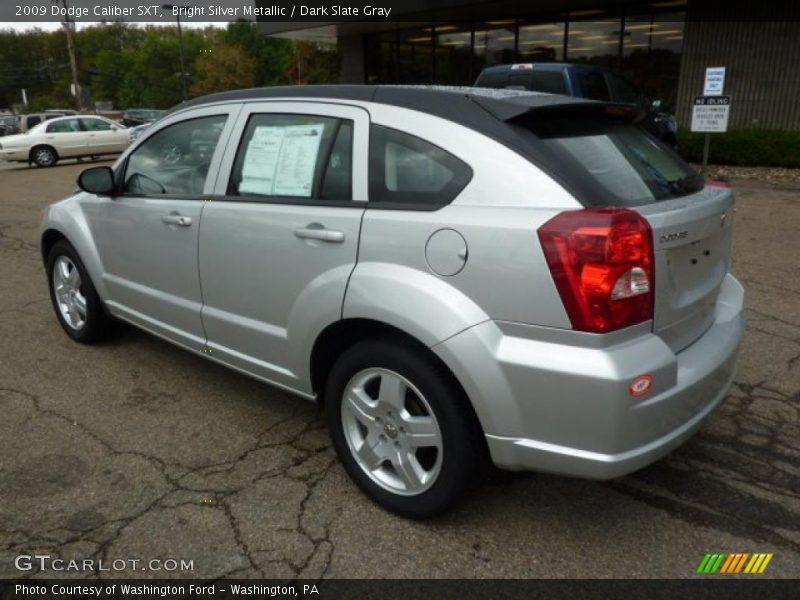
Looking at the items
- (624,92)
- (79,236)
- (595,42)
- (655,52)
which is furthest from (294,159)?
(595,42)

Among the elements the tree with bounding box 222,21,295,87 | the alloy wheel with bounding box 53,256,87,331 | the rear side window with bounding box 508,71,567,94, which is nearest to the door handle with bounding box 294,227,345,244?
the alloy wheel with bounding box 53,256,87,331

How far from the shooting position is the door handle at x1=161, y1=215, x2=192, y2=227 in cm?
330

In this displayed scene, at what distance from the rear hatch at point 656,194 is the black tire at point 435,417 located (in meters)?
0.75

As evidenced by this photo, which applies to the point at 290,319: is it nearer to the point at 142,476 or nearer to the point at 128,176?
the point at 142,476

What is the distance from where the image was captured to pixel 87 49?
104 meters

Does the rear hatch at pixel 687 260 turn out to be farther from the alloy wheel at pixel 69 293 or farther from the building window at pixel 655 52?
the building window at pixel 655 52

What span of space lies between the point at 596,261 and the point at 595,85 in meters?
9.75

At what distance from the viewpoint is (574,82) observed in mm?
10391

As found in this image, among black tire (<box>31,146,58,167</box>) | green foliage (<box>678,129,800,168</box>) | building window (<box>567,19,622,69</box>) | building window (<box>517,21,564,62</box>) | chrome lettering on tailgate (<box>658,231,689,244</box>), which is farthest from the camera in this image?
black tire (<box>31,146,58,167</box>)

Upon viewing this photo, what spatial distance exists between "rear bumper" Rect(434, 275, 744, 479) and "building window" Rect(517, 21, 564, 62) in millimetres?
17663

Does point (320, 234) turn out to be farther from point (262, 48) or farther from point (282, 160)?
point (262, 48)

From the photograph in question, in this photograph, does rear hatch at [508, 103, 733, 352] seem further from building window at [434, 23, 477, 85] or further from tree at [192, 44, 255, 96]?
tree at [192, 44, 255, 96]

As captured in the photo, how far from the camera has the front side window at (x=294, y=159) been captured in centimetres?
273

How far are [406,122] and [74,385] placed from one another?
275cm
